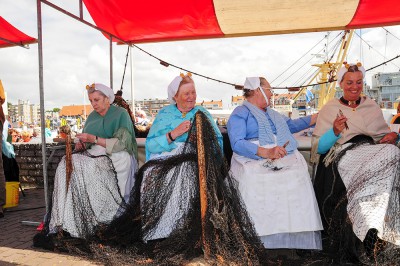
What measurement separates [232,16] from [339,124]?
7.23 ft

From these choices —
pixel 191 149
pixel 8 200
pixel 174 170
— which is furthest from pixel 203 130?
pixel 8 200

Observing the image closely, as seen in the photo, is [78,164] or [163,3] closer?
[78,164]

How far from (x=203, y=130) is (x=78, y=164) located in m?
1.56

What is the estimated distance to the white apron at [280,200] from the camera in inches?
126

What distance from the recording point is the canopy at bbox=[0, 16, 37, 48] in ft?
17.5

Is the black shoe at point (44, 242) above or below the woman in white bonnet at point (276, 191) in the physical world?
below

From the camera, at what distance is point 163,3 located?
4652 millimetres

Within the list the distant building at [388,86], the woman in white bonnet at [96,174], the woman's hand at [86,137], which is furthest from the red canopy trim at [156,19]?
the distant building at [388,86]

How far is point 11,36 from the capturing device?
224 inches

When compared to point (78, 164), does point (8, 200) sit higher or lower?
lower

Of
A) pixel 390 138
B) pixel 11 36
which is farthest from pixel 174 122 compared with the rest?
pixel 11 36

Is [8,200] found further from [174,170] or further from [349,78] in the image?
[349,78]

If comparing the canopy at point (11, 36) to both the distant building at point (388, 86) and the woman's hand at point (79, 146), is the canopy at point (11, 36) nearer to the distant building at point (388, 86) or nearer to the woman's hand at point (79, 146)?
the woman's hand at point (79, 146)

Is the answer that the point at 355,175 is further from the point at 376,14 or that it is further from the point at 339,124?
the point at 376,14
